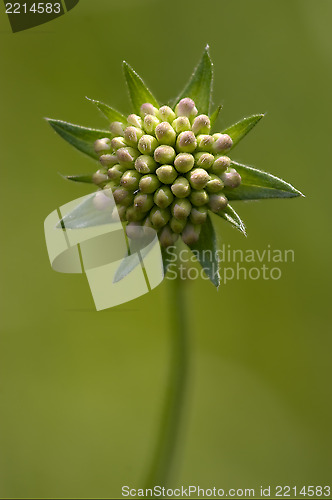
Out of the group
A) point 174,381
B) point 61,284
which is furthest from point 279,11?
point 174,381

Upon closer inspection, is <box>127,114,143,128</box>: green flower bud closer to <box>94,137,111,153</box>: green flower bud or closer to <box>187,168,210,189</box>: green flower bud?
<box>94,137,111,153</box>: green flower bud

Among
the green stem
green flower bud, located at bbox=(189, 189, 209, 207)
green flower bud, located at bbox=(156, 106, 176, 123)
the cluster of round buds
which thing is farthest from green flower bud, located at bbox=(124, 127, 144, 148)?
the green stem

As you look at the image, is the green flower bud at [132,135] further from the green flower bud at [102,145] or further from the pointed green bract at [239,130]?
the pointed green bract at [239,130]

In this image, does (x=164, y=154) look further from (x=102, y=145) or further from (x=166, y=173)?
(x=102, y=145)

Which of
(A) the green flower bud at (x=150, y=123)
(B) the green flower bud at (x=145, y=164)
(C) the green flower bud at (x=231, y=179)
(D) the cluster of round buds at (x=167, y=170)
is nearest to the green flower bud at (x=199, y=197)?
(D) the cluster of round buds at (x=167, y=170)

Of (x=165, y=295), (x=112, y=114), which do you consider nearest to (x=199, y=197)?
(x=112, y=114)
